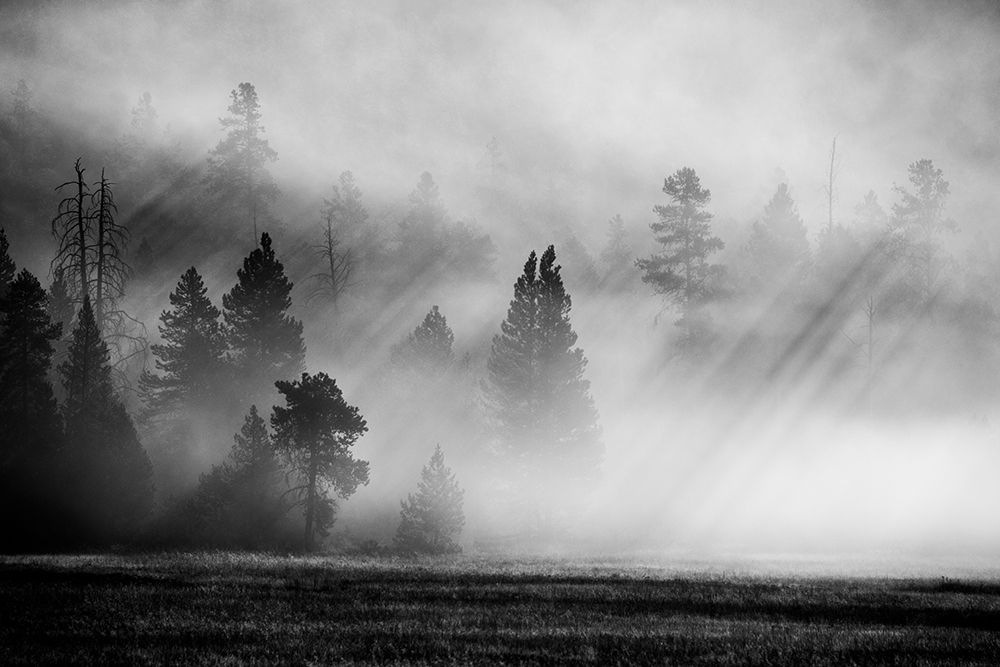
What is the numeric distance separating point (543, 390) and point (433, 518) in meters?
14.1

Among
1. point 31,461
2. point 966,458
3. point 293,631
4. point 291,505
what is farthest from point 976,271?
point 293,631

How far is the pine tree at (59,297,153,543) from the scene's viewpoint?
44625 millimetres

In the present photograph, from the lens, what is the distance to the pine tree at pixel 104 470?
146 feet

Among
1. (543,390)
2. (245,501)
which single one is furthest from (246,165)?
(245,501)

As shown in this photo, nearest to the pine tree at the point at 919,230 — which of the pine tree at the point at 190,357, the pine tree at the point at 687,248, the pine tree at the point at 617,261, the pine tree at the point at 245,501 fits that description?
the pine tree at the point at 687,248

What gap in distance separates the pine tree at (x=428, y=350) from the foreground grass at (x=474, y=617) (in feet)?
117

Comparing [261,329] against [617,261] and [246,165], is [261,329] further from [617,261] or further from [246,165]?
[617,261]

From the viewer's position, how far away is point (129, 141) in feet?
431

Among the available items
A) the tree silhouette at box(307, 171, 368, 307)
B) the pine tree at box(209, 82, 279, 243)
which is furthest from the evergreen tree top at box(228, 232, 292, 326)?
the pine tree at box(209, 82, 279, 243)

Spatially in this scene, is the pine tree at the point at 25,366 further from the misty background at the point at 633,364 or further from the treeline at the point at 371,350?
the misty background at the point at 633,364

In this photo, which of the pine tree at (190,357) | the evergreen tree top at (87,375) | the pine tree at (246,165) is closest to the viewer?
the evergreen tree top at (87,375)

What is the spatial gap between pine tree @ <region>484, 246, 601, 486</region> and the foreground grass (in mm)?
27316

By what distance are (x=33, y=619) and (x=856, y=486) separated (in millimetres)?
57031

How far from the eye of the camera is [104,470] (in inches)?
1777
